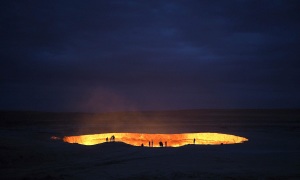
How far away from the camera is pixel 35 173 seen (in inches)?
494

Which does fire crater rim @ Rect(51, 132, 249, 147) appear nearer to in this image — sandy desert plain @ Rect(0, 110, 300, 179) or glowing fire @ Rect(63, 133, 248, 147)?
glowing fire @ Rect(63, 133, 248, 147)

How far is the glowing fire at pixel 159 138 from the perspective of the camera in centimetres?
2569

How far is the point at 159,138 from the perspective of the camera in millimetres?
27094

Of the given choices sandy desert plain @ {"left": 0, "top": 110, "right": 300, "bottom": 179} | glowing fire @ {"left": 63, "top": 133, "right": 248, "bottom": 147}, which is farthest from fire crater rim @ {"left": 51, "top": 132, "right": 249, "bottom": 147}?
sandy desert plain @ {"left": 0, "top": 110, "right": 300, "bottom": 179}

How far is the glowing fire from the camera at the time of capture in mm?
25688

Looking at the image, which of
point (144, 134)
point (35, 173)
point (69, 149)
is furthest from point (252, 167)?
point (144, 134)

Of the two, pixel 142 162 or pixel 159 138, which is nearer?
pixel 142 162

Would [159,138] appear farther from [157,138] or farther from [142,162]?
[142,162]

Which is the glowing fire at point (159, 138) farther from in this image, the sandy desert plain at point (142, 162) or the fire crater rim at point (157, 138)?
the sandy desert plain at point (142, 162)

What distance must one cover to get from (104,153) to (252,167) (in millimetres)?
8606

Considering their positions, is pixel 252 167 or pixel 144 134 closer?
pixel 252 167

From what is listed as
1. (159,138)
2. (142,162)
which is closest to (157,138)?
(159,138)

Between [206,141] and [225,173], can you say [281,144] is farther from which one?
[225,173]

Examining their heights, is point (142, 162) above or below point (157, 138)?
below
